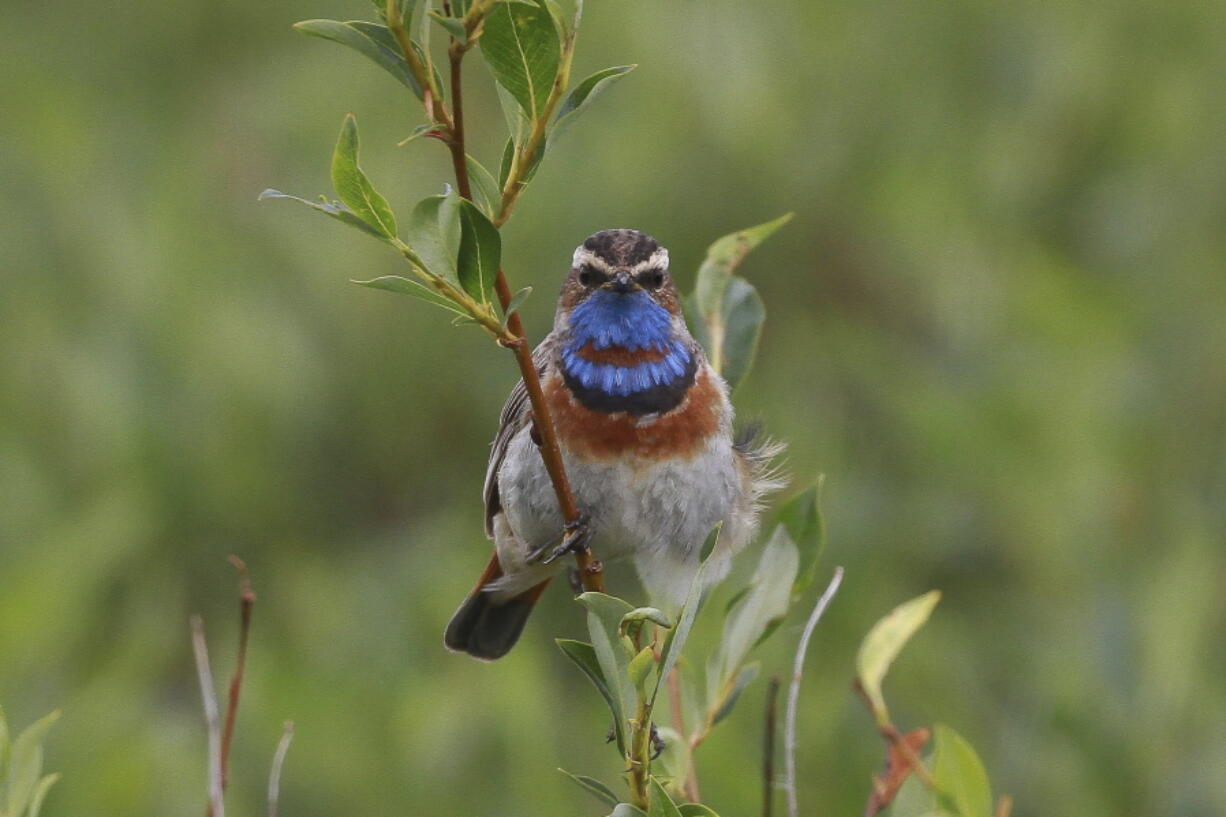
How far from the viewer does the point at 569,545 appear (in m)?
3.91

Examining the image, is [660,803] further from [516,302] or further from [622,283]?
[622,283]

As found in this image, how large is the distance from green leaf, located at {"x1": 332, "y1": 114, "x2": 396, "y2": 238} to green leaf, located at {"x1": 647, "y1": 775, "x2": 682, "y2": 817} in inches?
32.1

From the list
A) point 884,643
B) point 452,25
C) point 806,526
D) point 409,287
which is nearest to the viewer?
point 452,25

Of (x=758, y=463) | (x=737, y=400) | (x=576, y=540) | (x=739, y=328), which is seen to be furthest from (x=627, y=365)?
(x=737, y=400)

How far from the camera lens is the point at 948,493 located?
667 centimetres

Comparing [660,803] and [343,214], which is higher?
[343,214]

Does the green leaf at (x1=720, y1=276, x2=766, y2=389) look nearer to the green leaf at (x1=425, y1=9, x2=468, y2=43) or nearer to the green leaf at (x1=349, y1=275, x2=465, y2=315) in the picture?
the green leaf at (x1=349, y1=275, x2=465, y2=315)

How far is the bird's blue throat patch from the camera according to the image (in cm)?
449

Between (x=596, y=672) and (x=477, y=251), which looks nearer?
(x=477, y=251)

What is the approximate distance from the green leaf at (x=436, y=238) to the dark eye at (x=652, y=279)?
5.79 feet

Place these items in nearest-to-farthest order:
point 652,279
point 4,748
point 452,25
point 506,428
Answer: point 452,25, point 4,748, point 652,279, point 506,428

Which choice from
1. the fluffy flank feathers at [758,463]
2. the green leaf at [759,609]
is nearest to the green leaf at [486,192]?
the green leaf at [759,609]

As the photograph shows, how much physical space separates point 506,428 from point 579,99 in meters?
2.00

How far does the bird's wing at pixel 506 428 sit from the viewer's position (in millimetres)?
4574
